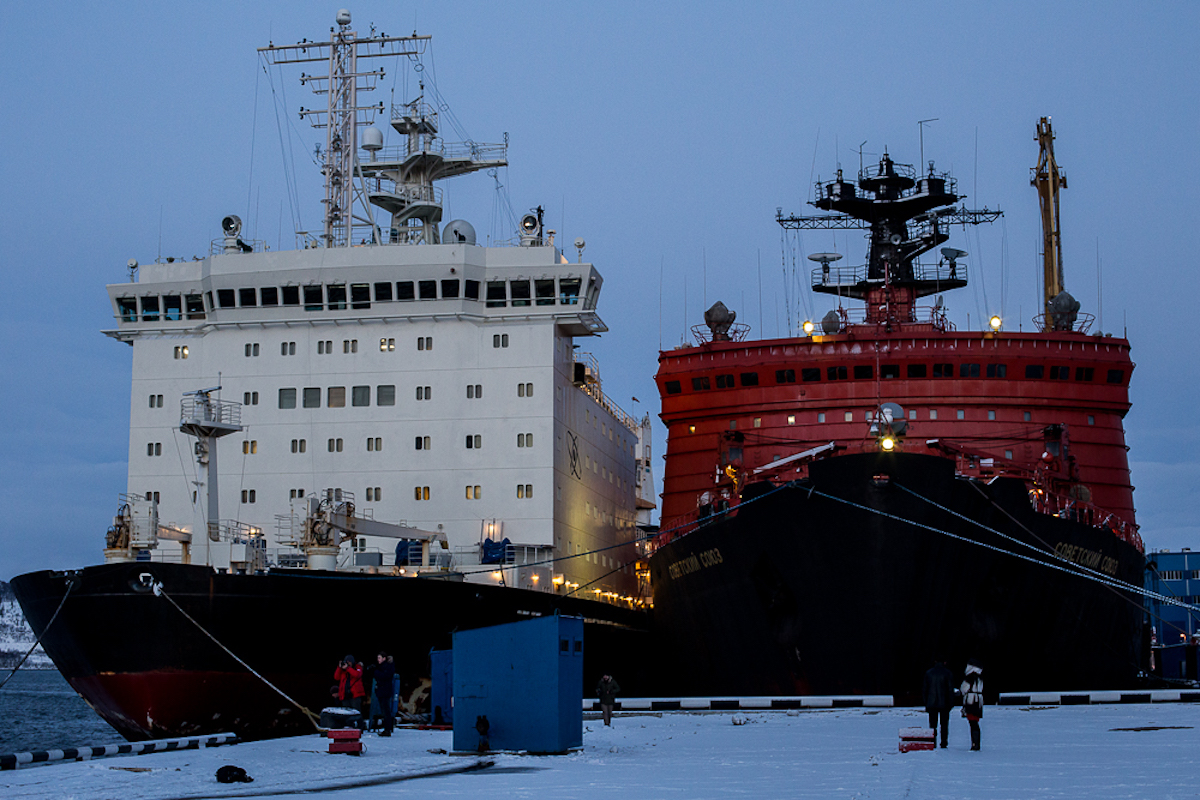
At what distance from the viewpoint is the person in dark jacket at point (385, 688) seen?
15344mm

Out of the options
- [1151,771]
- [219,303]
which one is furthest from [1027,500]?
[219,303]

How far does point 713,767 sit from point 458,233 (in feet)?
71.3

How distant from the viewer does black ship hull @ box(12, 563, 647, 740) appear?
20172 millimetres

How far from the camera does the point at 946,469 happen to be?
2052 centimetres

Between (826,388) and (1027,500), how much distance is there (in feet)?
24.0

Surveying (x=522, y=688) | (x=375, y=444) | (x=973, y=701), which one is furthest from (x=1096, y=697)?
(x=375, y=444)

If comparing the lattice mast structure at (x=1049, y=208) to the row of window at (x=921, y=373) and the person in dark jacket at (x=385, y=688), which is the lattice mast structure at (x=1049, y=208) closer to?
the row of window at (x=921, y=373)

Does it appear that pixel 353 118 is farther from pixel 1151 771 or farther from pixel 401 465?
pixel 1151 771

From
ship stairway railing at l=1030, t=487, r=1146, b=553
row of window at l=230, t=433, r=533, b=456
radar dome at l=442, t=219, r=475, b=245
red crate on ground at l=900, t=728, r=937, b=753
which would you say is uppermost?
radar dome at l=442, t=219, r=475, b=245

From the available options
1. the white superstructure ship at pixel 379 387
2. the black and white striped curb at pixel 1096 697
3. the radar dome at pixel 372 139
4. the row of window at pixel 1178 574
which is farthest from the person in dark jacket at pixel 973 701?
the row of window at pixel 1178 574

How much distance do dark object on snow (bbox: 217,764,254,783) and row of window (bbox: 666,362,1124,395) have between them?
19.4m

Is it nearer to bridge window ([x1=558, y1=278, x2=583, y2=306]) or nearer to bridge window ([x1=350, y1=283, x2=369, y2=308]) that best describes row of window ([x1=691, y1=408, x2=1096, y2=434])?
bridge window ([x1=558, y1=278, x2=583, y2=306])

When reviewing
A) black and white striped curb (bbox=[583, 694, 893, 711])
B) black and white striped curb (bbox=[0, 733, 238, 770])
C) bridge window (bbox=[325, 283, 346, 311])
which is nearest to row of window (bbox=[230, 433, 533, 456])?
bridge window (bbox=[325, 283, 346, 311])

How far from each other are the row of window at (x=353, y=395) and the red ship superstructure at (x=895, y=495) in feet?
16.6
